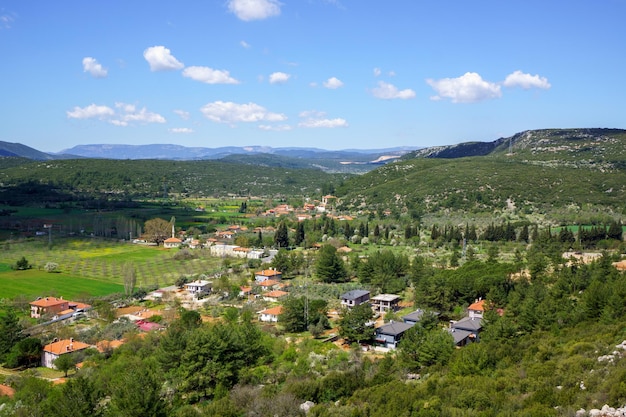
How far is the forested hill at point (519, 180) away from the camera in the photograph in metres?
77.8

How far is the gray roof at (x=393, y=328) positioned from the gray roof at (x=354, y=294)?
22.0 feet

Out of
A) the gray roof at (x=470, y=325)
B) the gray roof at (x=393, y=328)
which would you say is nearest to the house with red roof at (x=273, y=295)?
the gray roof at (x=393, y=328)

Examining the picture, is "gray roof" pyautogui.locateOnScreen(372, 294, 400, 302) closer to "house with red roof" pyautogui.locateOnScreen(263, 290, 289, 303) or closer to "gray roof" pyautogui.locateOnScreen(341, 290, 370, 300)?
"gray roof" pyautogui.locateOnScreen(341, 290, 370, 300)

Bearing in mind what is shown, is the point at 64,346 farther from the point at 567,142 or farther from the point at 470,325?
the point at 567,142

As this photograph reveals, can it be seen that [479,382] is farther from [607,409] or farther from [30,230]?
[30,230]

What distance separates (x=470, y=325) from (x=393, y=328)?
4044 mm

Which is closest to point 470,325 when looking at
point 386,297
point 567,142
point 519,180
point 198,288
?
point 386,297

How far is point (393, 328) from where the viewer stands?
28.5 meters

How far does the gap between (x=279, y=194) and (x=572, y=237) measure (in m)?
90.7

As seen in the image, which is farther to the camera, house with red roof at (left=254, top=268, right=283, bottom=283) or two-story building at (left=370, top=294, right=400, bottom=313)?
house with red roof at (left=254, top=268, right=283, bottom=283)

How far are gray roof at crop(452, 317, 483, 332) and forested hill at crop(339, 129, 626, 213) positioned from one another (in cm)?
5002

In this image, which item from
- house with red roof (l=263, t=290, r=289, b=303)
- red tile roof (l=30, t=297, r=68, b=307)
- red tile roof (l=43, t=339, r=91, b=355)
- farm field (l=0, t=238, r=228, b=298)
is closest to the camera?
red tile roof (l=43, t=339, r=91, b=355)

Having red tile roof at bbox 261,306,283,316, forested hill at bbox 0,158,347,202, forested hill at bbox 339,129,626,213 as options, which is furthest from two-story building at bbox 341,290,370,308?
forested hill at bbox 0,158,347,202

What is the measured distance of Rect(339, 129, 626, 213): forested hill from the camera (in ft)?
255
